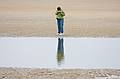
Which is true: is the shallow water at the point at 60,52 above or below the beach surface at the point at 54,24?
below

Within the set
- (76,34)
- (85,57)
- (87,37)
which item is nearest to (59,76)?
(85,57)

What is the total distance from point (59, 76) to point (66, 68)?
129 cm

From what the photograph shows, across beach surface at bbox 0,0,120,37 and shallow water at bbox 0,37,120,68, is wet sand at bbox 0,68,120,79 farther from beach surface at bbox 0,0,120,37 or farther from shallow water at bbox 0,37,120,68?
beach surface at bbox 0,0,120,37

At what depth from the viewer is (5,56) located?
14320mm

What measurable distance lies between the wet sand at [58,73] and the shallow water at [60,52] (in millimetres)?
724

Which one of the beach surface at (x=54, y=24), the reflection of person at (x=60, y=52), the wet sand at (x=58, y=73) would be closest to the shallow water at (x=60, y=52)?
the reflection of person at (x=60, y=52)

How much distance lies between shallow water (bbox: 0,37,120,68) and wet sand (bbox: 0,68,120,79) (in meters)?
0.72

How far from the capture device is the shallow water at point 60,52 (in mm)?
12990

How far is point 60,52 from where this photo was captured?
49.0ft

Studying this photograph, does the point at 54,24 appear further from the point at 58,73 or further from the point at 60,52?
the point at 58,73

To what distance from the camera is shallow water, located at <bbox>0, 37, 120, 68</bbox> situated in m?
13.0

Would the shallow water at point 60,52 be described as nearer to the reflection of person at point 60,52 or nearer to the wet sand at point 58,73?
the reflection of person at point 60,52

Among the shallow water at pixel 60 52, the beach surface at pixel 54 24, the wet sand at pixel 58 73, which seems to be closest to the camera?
the wet sand at pixel 58 73

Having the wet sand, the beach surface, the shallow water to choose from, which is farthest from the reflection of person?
the beach surface
